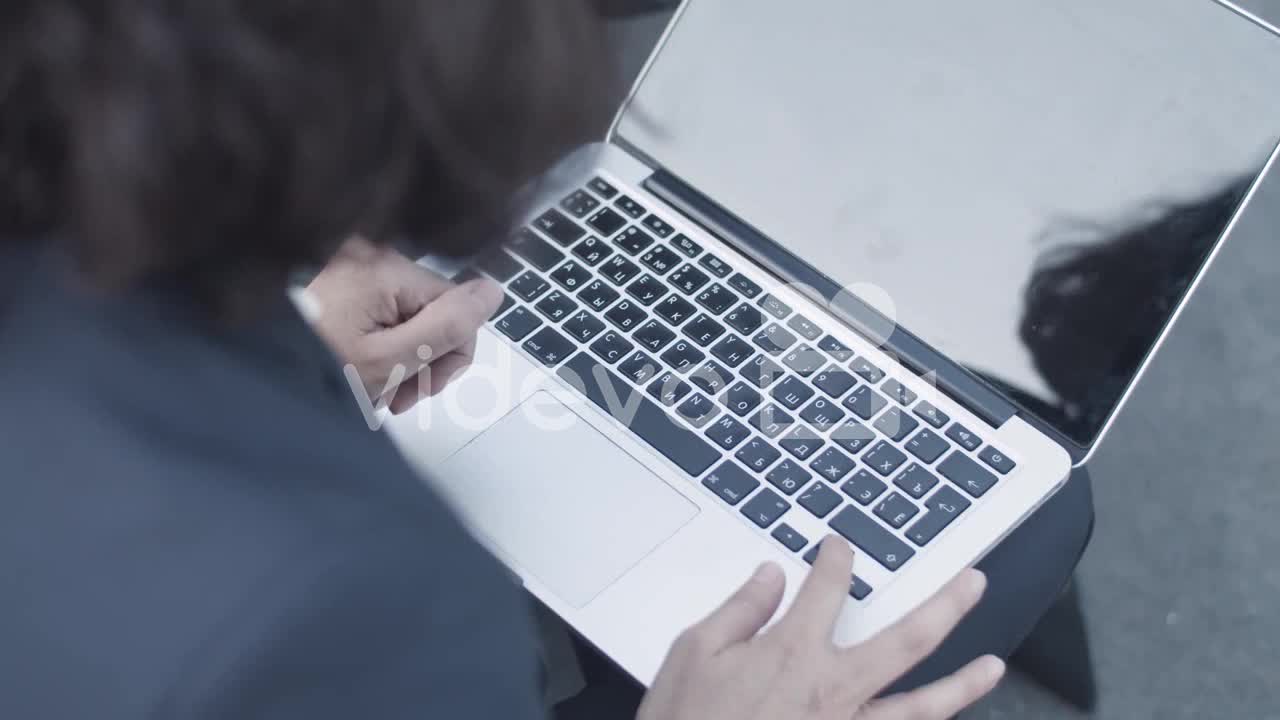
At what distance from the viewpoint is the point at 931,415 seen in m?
0.56

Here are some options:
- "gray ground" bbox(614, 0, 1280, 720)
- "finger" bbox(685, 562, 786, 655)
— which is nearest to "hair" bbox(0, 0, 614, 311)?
"finger" bbox(685, 562, 786, 655)

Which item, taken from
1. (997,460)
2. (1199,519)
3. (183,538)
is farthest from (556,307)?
(1199,519)

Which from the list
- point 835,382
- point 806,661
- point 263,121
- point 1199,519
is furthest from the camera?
point 1199,519

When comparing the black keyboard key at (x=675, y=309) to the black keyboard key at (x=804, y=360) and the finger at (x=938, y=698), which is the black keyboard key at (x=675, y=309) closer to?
the black keyboard key at (x=804, y=360)

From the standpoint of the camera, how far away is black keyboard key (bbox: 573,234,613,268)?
62 cm

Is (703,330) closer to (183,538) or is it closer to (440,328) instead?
(440,328)

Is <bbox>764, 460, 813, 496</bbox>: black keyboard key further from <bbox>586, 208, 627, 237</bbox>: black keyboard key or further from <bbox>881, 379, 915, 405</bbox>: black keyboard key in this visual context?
<bbox>586, 208, 627, 237</bbox>: black keyboard key

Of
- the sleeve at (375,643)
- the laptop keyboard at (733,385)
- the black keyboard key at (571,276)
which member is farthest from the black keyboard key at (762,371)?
the sleeve at (375,643)

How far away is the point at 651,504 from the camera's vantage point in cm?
53

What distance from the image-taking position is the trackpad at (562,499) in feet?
1.68

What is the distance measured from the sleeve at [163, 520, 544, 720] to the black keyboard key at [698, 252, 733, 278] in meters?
0.30

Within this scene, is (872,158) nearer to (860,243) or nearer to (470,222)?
(860,243)

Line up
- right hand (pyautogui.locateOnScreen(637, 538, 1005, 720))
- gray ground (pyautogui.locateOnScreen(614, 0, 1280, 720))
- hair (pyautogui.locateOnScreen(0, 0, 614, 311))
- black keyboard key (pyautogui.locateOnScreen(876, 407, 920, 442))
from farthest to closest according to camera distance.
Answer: gray ground (pyautogui.locateOnScreen(614, 0, 1280, 720)), black keyboard key (pyautogui.locateOnScreen(876, 407, 920, 442)), right hand (pyautogui.locateOnScreen(637, 538, 1005, 720)), hair (pyautogui.locateOnScreen(0, 0, 614, 311))

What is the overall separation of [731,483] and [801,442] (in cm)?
4
